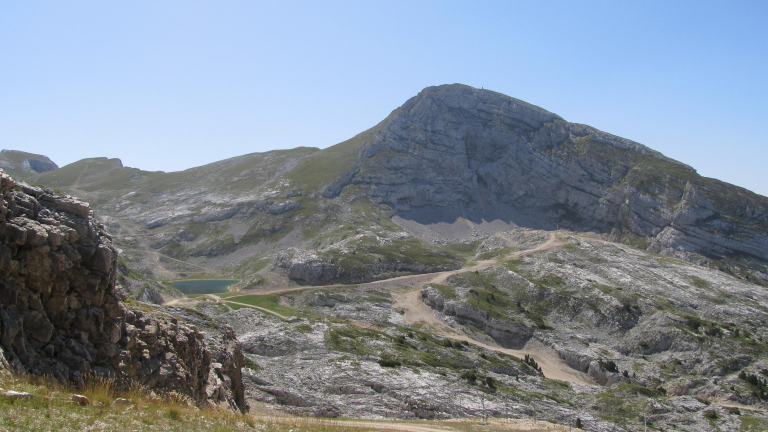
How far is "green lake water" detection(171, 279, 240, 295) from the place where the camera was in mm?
146250

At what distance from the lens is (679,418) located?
69.6m

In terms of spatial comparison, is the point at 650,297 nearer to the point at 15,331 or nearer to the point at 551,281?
the point at 551,281

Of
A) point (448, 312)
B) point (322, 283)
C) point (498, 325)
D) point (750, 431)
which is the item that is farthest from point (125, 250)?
point (750, 431)

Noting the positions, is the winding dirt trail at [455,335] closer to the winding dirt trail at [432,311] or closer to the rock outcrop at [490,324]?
the winding dirt trail at [432,311]

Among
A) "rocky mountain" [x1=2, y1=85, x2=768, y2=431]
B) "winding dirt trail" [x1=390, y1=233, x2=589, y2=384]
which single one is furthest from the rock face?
"winding dirt trail" [x1=390, y1=233, x2=589, y2=384]

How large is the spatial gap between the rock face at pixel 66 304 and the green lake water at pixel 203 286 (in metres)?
126

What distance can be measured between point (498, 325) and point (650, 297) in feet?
183

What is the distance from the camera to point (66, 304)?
2128cm

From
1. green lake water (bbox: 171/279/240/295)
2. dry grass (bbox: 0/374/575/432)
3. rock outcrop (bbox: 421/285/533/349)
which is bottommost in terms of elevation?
green lake water (bbox: 171/279/240/295)

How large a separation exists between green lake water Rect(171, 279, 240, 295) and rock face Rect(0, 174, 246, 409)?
12607cm

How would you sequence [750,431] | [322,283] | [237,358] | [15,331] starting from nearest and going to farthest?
[15,331] < [237,358] < [750,431] < [322,283]

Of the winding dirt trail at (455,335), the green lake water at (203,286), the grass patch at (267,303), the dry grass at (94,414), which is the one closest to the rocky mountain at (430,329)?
the winding dirt trail at (455,335)

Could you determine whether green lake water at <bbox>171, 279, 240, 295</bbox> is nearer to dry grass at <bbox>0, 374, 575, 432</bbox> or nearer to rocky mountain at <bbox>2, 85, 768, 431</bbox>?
rocky mountain at <bbox>2, 85, 768, 431</bbox>

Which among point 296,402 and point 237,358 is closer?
point 237,358
